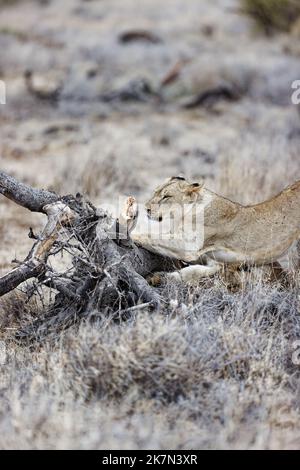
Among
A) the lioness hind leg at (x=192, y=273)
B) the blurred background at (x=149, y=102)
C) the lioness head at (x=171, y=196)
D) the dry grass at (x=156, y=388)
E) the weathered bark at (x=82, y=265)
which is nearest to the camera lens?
the dry grass at (x=156, y=388)

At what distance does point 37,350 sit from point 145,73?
11586mm

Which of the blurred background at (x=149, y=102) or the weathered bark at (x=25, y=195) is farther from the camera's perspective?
the blurred background at (x=149, y=102)

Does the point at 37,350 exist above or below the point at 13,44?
below

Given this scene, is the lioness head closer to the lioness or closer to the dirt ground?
the lioness

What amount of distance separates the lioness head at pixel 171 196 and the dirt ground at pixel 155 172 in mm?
603

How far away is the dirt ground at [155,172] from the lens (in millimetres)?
3916

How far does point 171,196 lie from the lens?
530 centimetres

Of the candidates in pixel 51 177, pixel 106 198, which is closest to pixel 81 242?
pixel 106 198

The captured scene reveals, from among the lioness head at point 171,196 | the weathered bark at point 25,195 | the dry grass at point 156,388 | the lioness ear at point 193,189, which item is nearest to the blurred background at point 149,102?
the weathered bark at point 25,195

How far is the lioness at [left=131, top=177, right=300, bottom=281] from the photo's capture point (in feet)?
16.9

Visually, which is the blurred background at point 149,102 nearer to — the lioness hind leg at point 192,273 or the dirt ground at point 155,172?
the dirt ground at point 155,172

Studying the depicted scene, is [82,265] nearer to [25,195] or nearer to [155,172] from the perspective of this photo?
[25,195]
